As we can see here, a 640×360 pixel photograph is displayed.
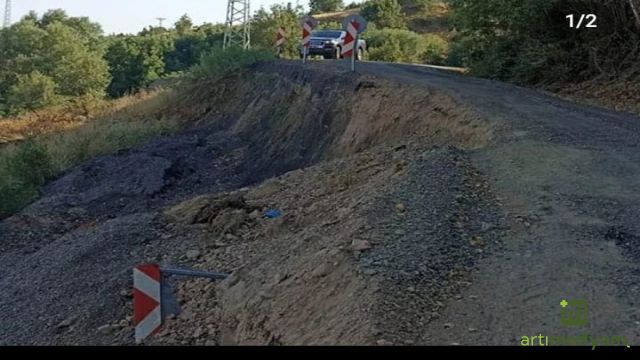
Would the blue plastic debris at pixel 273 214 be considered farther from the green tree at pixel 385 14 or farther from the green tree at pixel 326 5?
the green tree at pixel 326 5

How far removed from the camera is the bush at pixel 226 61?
23856 millimetres

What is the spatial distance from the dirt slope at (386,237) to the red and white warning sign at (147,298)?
0.73 m

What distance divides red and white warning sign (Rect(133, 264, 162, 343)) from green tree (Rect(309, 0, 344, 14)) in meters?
99.3

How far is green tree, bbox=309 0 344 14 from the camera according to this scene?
101 meters

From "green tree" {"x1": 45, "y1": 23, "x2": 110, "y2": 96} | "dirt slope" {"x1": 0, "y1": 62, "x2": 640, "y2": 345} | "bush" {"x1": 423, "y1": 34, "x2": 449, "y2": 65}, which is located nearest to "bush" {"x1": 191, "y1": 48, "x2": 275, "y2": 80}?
"dirt slope" {"x1": 0, "y1": 62, "x2": 640, "y2": 345}

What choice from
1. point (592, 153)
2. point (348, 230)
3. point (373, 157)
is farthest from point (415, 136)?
point (348, 230)

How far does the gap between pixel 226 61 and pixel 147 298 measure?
2027cm

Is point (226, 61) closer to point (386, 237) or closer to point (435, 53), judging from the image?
point (435, 53)

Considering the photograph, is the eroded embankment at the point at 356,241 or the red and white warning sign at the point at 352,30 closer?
the eroded embankment at the point at 356,241

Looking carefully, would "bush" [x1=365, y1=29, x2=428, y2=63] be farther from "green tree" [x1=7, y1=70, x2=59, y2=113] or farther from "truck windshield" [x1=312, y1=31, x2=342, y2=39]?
"green tree" [x1=7, y1=70, x2=59, y2=113]

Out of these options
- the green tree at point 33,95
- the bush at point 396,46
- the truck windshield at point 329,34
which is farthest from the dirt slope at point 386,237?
the green tree at point 33,95

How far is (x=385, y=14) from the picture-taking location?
2415 inches
